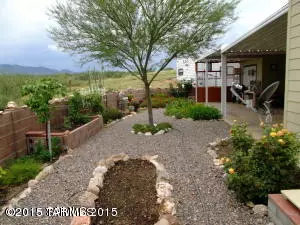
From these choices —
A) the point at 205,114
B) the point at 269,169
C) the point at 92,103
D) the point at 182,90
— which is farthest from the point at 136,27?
the point at 182,90

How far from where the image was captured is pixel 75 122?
857cm

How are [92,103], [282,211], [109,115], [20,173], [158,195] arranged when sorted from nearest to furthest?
[282,211]
[158,195]
[20,173]
[92,103]
[109,115]

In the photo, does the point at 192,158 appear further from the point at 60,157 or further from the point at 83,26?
the point at 83,26

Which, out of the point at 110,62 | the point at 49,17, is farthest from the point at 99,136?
the point at 49,17

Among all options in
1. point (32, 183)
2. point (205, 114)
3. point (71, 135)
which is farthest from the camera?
point (205, 114)

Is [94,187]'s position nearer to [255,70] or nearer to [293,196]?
[293,196]

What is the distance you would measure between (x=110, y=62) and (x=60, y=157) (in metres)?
3.57

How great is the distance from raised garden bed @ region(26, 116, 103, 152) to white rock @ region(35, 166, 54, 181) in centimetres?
136

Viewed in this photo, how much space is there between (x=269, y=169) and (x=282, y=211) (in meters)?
0.72

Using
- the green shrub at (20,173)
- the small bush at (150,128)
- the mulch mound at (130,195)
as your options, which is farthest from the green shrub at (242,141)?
the small bush at (150,128)

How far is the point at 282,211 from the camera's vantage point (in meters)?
2.93

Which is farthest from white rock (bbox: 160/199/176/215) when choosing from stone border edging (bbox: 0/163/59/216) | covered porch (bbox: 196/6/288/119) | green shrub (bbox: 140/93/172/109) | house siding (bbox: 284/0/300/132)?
green shrub (bbox: 140/93/172/109)

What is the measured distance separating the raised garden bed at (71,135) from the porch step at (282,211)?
4573 mm

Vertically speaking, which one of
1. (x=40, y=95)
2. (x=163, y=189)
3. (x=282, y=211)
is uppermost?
(x=40, y=95)
